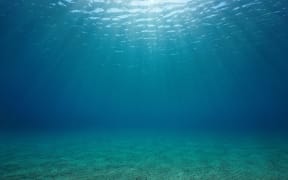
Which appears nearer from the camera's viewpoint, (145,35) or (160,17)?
(160,17)

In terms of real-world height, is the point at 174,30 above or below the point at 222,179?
above

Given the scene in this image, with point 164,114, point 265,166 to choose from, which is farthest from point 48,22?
point 164,114

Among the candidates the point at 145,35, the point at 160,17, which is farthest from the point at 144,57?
the point at 160,17

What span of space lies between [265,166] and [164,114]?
590 ft

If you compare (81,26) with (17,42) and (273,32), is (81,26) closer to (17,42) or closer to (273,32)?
(17,42)

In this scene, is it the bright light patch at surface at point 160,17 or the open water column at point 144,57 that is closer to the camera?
the open water column at point 144,57

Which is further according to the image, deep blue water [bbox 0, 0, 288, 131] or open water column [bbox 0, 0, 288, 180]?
deep blue water [bbox 0, 0, 288, 131]

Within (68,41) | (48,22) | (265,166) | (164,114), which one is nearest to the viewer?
(265,166)

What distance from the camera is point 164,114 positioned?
189500 mm

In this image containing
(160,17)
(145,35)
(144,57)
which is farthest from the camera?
(144,57)

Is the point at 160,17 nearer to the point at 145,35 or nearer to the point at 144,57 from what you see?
the point at 145,35

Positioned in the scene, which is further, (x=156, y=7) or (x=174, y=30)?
(x=174, y=30)

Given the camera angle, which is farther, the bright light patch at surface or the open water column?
the bright light patch at surface

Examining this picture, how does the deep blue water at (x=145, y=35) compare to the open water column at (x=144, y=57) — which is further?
the deep blue water at (x=145, y=35)
